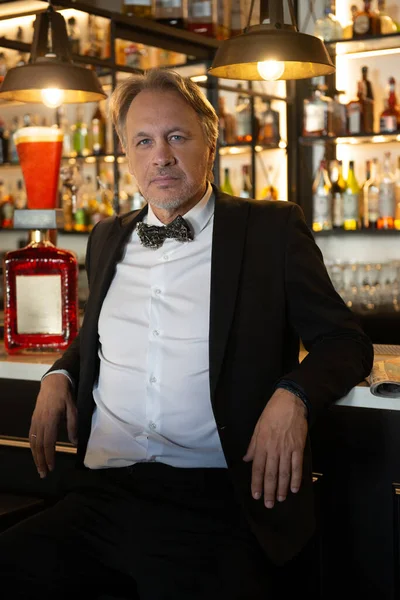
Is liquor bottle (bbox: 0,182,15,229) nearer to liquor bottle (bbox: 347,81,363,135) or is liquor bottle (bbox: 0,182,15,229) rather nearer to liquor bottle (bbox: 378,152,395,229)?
liquor bottle (bbox: 347,81,363,135)

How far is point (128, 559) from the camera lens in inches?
58.9

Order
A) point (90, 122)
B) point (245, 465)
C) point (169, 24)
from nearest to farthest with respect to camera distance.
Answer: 1. point (245, 465)
2. point (169, 24)
3. point (90, 122)

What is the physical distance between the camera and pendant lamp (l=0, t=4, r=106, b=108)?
208 cm

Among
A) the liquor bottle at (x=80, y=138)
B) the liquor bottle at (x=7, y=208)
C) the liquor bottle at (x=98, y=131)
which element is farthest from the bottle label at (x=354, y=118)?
the liquor bottle at (x=7, y=208)

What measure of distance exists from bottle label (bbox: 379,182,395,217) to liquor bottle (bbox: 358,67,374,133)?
299mm

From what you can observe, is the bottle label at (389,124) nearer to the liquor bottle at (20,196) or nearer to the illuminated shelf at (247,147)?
the illuminated shelf at (247,147)

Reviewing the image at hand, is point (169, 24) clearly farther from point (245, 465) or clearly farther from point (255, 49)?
point (245, 465)

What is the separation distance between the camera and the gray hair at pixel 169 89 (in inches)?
70.4

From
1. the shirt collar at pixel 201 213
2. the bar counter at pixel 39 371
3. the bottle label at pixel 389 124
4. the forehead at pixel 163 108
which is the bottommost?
the bar counter at pixel 39 371

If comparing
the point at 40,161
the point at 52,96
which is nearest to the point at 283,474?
the point at 40,161

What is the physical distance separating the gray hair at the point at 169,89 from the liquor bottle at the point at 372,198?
8.20ft

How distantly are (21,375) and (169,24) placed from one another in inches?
110

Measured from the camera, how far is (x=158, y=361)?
164cm

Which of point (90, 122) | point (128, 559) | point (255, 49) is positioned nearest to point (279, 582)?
point (128, 559)
